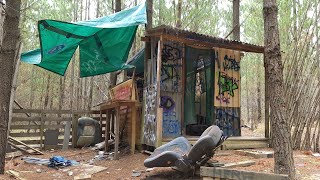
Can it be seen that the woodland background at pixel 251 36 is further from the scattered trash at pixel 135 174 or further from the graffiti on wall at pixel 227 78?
the scattered trash at pixel 135 174

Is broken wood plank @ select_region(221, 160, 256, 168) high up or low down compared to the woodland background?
down

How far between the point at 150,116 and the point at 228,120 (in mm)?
2551

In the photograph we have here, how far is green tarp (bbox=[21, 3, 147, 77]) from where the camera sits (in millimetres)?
6367

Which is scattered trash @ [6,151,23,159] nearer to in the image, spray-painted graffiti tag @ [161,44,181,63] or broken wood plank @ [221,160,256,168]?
spray-painted graffiti tag @ [161,44,181,63]

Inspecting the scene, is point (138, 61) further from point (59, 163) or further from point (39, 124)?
point (59, 163)

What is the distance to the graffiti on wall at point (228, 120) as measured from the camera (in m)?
8.28

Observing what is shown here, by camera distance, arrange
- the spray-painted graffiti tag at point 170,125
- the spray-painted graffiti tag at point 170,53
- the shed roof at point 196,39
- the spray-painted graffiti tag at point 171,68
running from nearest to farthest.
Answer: the shed roof at point 196,39, the spray-painted graffiti tag at point 170,125, the spray-painted graffiti tag at point 171,68, the spray-painted graffiti tag at point 170,53

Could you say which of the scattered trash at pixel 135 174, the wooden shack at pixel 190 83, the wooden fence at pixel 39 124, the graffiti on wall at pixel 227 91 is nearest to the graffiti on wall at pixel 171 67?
the wooden shack at pixel 190 83

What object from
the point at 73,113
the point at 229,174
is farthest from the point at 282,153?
the point at 73,113

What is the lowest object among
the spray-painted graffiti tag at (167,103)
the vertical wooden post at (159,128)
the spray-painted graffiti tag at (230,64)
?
the vertical wooden post at (159,128)

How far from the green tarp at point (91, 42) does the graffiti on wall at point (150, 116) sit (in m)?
1.37

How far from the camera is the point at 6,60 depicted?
554cm

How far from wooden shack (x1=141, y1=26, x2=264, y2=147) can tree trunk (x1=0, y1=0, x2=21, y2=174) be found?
9.66 ft

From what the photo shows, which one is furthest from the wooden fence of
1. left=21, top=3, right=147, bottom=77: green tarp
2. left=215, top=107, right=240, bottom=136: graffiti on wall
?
left=215, top=107, right=240, bottom=136: graffiti on wall
